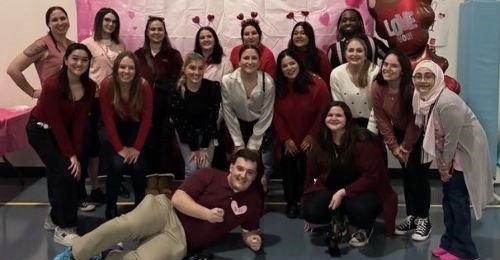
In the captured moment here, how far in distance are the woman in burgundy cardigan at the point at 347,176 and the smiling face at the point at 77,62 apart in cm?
146

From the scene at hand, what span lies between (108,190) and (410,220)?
6.51ft

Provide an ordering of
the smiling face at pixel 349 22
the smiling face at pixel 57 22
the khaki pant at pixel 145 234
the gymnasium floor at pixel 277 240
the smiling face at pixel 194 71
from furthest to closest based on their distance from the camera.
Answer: the smiling face at pixel 349 22, the smiling face at pixel 57 22, the smiling face at pixel 194 71, the gymnasium floor at pixel 277 240, the khaki pant at pixel 145 234

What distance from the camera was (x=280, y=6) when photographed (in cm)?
475

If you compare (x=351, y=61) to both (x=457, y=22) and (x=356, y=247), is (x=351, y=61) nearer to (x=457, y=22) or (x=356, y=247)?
(x=356, y=247)

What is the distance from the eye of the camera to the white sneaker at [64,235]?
3512 millimetres

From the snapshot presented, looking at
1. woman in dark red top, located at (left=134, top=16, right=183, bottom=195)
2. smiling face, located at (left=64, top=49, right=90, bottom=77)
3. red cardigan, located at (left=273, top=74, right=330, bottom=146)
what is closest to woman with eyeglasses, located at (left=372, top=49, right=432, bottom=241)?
red cardigan, located at (left=273, top=74, right=330, bottom=146)

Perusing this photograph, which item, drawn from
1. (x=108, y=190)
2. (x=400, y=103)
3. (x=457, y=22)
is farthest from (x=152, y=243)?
(x=457, y=22)

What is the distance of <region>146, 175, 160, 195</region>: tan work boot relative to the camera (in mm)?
3943

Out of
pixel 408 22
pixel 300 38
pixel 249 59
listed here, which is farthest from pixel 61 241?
pixel 408 22

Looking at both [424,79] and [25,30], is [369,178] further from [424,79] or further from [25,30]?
[25,30]

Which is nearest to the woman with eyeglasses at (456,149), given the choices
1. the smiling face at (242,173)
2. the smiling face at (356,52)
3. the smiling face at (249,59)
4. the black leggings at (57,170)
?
the smiling face at (356,52)

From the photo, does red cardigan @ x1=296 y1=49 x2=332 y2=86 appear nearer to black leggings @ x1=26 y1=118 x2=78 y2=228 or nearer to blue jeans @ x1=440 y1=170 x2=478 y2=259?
blue jeans @ x1=440 y1=170 x2=478 y2=259

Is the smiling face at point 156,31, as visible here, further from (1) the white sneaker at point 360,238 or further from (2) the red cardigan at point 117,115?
(1) the white sneaker at point 360,238

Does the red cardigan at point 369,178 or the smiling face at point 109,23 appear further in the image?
the smiling face at point 109,23
